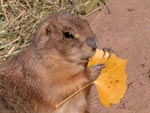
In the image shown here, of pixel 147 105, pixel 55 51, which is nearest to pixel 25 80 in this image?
pixel 55 51

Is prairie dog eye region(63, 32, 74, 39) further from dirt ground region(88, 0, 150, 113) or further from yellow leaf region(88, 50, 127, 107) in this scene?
dirt ground region(88, 0, 150, 113)

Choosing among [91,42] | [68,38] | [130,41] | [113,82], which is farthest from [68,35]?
[130,41]

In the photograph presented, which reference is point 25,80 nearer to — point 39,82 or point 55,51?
point 39,82

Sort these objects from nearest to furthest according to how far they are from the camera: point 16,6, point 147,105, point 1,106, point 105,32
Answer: point 1,106 → point 147,105 → point 105,32 → point 16,6

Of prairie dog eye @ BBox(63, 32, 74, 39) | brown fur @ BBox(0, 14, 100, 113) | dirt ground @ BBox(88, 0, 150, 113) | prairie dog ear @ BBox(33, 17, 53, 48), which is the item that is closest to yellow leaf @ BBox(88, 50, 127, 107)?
brown fur @ BBox(0, 14, 100, 113)

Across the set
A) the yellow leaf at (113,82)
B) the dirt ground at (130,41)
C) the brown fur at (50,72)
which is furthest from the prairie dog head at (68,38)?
the dirt ground at (130,41)

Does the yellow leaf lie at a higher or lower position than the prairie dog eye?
lower

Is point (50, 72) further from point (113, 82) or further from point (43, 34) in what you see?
point (113, 82)
